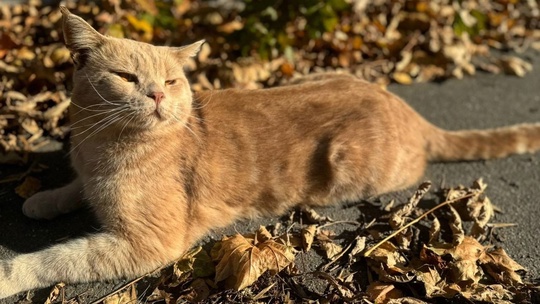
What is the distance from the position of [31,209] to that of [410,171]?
2.39m

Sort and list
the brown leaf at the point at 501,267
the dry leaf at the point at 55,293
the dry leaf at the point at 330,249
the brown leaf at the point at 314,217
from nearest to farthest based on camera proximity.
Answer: the dry leaf at the point at 55,293 → the brown leaf at the point at 501,267 → the dry leaf at the point at 330,249 → the brown leaf at the point at 314,217

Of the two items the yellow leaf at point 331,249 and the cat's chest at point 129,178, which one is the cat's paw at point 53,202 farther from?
the yellow leaf at point 331,249

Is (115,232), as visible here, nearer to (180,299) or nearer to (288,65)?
(180,299)

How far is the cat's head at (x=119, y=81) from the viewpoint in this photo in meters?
2.47

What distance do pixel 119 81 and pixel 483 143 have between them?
8.46 ft

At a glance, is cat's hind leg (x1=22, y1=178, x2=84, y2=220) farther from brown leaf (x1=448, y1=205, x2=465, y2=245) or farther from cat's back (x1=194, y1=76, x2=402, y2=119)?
brown leaf (x1=448, y1=205, x2=465, y2=245)

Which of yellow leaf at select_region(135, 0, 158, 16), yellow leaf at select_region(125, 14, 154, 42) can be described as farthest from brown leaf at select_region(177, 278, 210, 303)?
yellow leaf at select_region(135, 0, 158, 16)

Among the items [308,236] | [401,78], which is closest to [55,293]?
[308,236]

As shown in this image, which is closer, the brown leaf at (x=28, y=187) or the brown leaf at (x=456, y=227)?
the brown leaf at (x=456, y=227)

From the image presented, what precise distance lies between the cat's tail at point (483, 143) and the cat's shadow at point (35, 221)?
7.84 ft

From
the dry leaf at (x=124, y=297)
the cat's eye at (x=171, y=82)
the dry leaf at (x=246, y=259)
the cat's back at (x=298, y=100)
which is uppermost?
the cat's eye at (x=171, y=82)

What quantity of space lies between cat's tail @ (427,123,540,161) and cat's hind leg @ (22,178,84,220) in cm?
238

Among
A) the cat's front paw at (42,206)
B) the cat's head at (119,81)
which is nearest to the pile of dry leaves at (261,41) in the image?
the cat's front paw at (42,206)

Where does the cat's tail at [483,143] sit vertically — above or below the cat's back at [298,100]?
below
